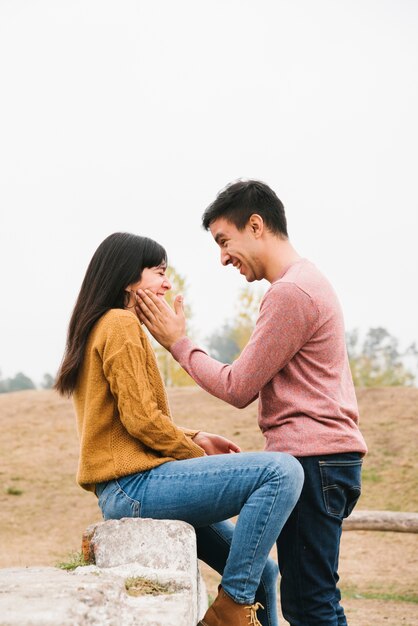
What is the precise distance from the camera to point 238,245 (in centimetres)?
325

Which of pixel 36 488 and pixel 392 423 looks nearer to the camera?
pixel 36 488

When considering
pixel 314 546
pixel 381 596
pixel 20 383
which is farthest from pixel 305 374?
pixel 20 383

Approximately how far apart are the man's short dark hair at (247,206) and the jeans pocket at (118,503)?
1.14 meters

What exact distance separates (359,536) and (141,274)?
36.6 feet

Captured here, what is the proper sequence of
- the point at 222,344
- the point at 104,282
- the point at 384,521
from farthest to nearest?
the point at 222,344
the point at 384,521
the point at 104,282

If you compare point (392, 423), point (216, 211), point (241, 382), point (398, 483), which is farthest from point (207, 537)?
point (392, 423)

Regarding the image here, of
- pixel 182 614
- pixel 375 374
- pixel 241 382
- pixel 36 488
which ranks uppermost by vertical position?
pixel 241 382

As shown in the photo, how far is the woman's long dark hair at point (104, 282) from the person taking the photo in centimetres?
307

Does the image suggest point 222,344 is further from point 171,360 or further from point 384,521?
point 384,521

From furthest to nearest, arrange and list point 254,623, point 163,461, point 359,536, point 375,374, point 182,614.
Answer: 1. point 375,374
2. point 359,536
3. point 163,461
4. point 254,623
5. point 182,614

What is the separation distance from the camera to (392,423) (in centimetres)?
1692

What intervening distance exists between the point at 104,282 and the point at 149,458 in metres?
0.72

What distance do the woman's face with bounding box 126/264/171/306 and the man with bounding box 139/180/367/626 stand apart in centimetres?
27

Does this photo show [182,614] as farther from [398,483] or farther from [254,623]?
[398,483]
